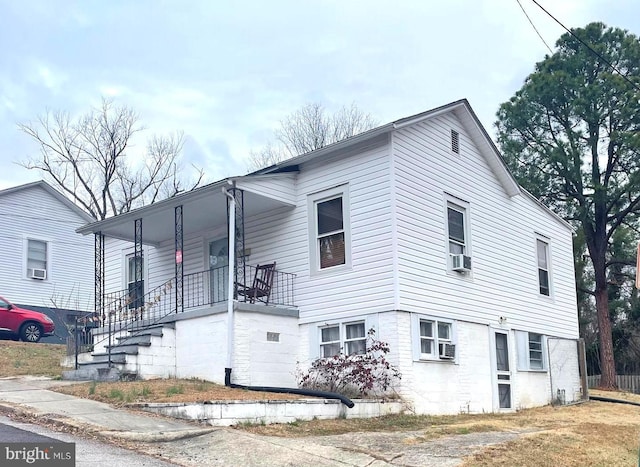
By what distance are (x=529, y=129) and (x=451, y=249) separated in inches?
624

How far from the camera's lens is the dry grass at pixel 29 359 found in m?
17.0

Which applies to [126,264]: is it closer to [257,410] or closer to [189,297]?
[189,297]

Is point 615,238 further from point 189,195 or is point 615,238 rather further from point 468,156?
point 189,195

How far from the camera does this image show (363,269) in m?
15.2

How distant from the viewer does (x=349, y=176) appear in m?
15.7

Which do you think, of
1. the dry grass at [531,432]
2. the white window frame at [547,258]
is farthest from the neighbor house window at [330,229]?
the white window frame at [547,258]

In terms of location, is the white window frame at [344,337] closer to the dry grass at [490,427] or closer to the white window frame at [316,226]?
the white window frame at [316,226]

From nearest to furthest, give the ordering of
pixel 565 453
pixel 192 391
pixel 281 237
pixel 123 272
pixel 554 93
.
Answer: pixel 565 453 → pixel 192 391 → pixel 281 237 → pixel 123 272 → pixel 554 93

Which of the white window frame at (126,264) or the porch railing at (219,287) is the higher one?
the white window frame at (126,264)

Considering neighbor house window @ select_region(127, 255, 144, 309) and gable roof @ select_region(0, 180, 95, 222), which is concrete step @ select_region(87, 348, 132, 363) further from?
gable roof @ select_region(0, 180, 95, 222)

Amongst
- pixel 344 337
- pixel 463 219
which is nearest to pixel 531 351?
pixel 463 219

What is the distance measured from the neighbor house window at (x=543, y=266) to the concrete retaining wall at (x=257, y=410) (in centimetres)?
922

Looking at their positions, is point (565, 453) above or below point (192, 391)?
below

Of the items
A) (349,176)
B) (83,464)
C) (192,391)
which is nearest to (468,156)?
(349,176)
